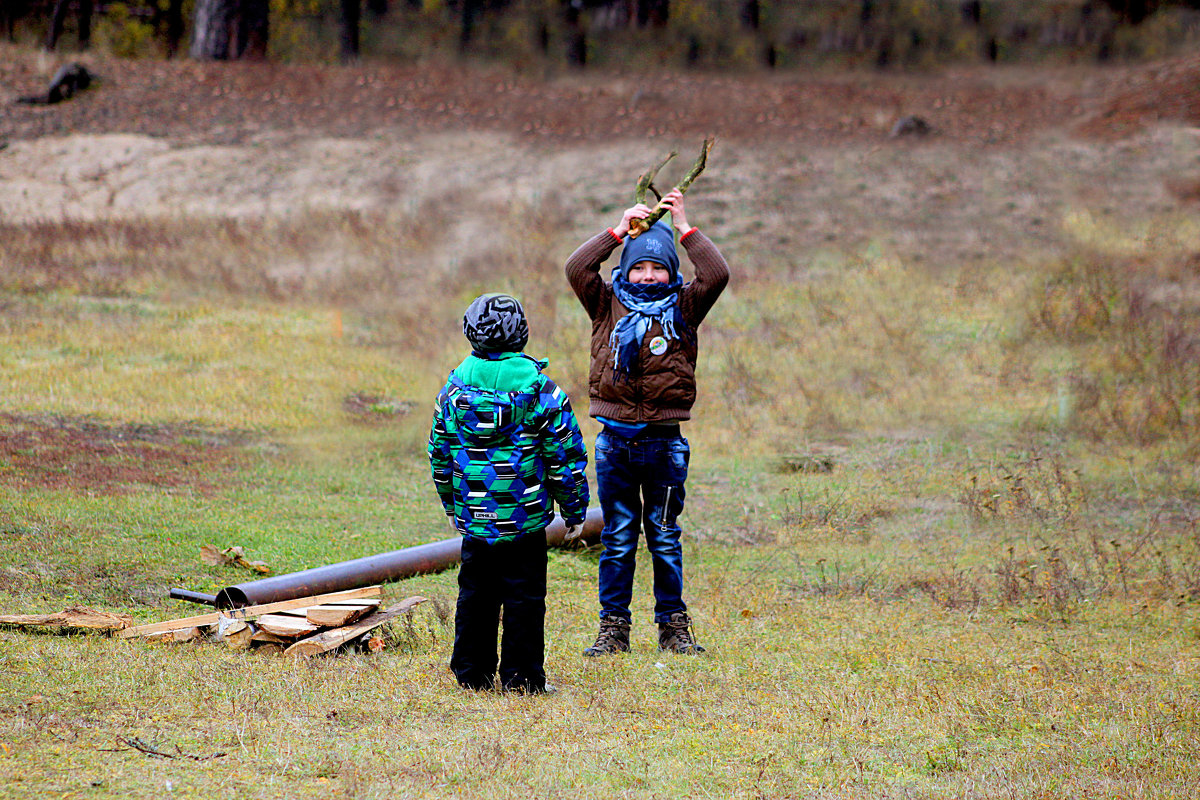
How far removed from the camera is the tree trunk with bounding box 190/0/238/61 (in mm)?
31438

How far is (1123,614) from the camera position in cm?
779

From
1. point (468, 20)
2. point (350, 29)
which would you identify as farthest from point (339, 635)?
point (350, 29)

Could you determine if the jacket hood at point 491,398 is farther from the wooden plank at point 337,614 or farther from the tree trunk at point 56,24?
the tree trunk at point 56,24

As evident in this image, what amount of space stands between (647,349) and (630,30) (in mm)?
28386

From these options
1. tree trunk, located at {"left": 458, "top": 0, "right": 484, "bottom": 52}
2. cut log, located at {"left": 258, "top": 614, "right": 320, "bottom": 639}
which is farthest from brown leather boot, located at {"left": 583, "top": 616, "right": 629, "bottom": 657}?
tree trunk, located at {"left": 458, "top": 0, "right": 484, "bottom": 52}

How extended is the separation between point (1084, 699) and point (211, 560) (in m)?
5.39

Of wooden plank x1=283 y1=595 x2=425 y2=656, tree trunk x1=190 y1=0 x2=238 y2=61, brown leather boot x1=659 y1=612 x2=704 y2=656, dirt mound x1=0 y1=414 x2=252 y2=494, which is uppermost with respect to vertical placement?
tree trunk x1=190 y1=0 x2=238 y2=61

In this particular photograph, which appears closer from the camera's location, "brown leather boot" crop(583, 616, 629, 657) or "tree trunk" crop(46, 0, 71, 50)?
"brown leather boot" crop(583, 616, 629, 657)

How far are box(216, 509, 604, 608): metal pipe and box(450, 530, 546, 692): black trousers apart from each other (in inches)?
32.2

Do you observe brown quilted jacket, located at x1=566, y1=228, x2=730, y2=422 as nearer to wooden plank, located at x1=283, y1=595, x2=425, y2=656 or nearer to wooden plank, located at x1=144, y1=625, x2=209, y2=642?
wooden plank, located at x1=283, y1=595, x2=425, y2=656

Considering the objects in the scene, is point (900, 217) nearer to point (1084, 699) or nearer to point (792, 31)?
point (792, 31)

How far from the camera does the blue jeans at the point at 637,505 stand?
6367mm

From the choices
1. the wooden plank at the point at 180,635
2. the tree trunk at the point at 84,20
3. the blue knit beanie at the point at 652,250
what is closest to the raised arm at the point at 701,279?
the blue knit beanie at the point at 652,250

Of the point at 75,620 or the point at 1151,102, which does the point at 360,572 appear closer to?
the point at 75,620
